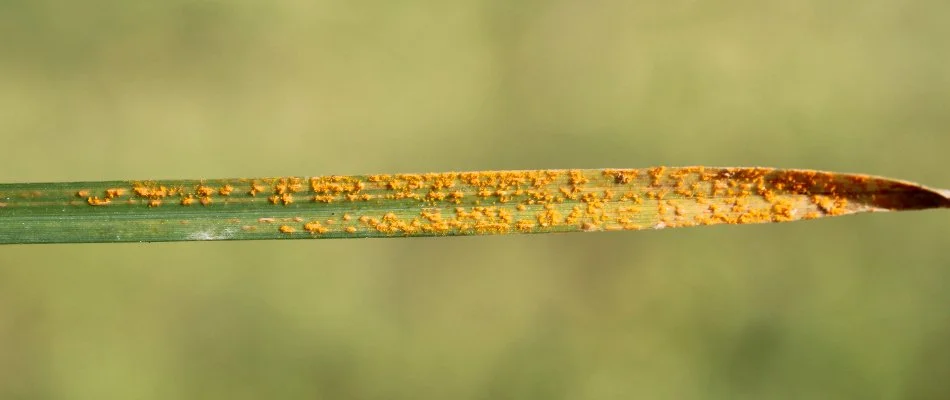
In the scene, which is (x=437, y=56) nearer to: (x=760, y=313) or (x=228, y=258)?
(x=228, y=258)

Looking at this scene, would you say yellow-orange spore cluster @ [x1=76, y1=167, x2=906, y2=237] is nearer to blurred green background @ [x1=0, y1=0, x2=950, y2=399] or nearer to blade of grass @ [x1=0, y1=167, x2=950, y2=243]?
blade of grass @ [x1=0, y1=167, x2=950, y2=243]

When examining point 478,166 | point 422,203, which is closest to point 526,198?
point 422,203

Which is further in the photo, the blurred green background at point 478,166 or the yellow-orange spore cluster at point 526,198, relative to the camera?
the blurred green background at point 478,166

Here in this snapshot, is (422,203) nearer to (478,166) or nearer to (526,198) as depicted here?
(526,198)

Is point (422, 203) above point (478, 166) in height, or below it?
below

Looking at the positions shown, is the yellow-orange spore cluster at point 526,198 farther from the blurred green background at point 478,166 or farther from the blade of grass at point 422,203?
the blurred green background at point 478,166

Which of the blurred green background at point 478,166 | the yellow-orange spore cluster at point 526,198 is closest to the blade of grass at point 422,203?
the yellow-orange spore cluster at point 526,198

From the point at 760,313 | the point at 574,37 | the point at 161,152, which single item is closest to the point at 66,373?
the point at 161,152
